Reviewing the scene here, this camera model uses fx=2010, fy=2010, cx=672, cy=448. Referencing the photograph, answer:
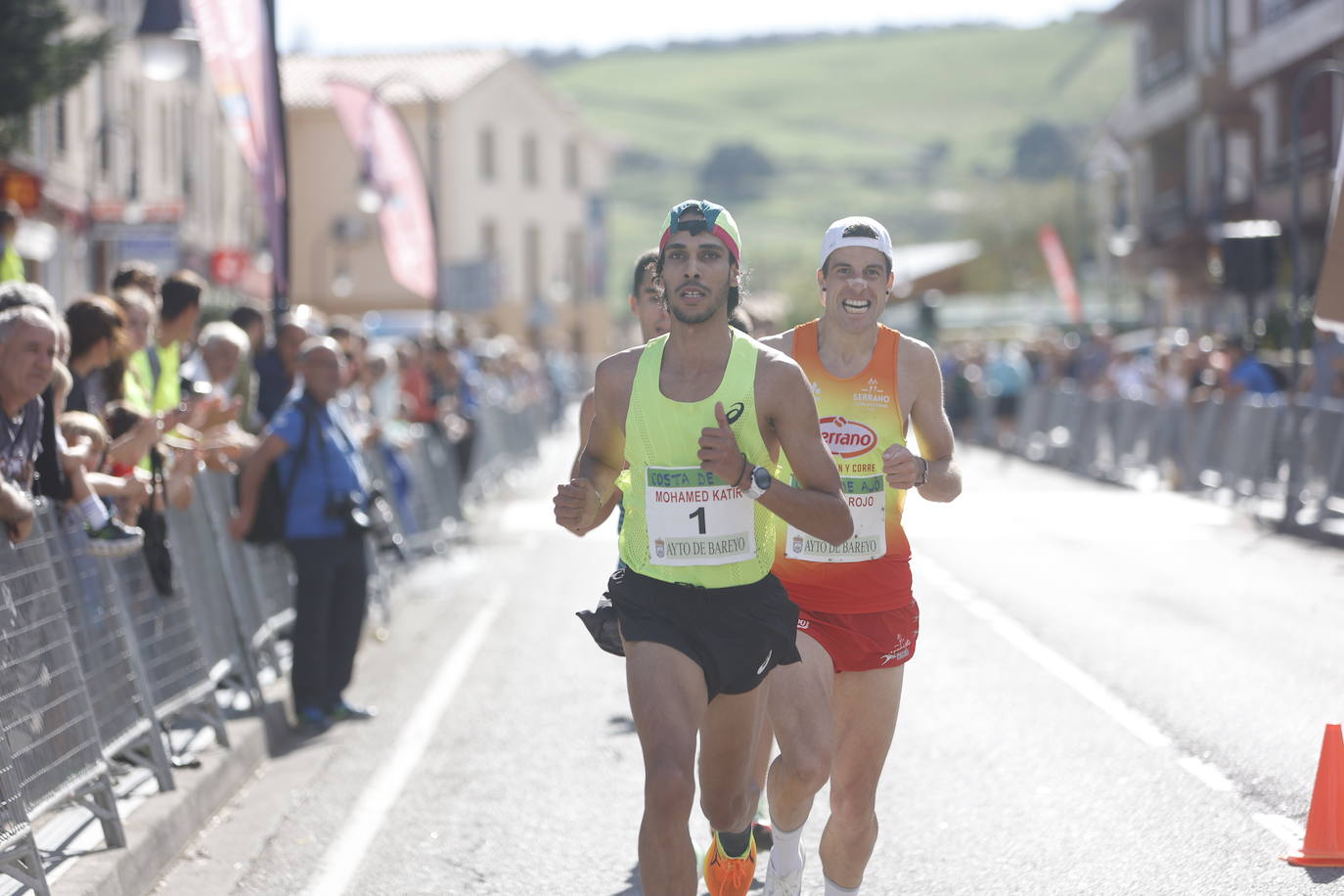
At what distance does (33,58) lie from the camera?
58.2 feet

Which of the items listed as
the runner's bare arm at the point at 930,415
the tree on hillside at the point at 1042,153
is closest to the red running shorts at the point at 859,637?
the runner's bare arm at the point at 930,415

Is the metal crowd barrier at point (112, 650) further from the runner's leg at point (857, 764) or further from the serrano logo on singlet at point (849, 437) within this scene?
the serrano logo on singlet at point (849, 437)

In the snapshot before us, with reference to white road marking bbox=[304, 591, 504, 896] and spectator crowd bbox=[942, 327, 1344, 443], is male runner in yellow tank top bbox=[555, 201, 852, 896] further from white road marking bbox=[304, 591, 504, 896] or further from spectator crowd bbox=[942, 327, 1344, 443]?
spectator crowd bbox=[942, 327, 1344, 443]

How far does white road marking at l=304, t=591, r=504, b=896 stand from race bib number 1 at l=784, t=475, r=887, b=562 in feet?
6.47

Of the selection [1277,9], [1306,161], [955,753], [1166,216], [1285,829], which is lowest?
[955,753]

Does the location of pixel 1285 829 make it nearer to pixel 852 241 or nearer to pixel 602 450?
pixel 852 241

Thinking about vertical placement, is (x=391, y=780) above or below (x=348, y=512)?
below

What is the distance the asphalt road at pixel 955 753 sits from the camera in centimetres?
676

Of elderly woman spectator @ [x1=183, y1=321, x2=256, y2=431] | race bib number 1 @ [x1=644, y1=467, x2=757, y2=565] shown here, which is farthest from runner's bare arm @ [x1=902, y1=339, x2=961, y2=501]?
elderly woman spectator @ [x1=183, y1=321, x2=256, y2=431]

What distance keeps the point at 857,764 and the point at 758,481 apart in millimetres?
1185

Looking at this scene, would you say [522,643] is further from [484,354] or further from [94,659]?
[484,354]

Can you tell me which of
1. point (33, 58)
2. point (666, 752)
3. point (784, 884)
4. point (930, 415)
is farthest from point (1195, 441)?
point (666, 752)

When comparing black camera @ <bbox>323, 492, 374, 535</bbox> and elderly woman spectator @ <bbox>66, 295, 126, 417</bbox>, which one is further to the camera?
black camera @ <bbox>323, 492, 374, 535</bbox>

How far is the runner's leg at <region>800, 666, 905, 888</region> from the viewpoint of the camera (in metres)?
5.64
